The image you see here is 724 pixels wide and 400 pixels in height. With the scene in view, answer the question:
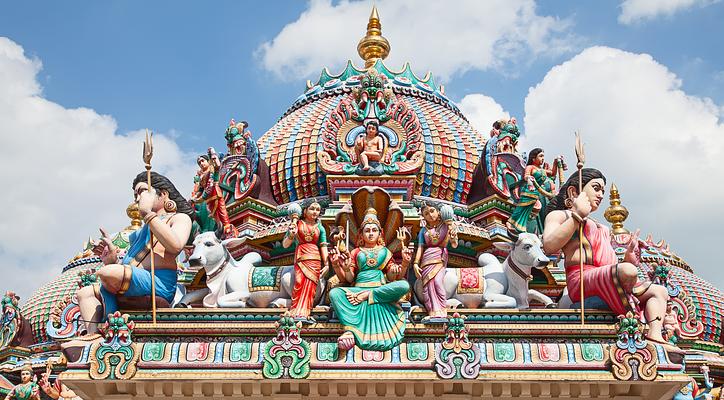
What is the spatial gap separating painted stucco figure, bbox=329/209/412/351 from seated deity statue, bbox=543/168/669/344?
3.00 m

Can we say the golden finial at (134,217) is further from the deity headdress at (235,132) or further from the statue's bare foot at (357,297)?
the statue's bare foot at (357,297)

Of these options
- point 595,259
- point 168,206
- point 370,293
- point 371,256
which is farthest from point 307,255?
point 595,259

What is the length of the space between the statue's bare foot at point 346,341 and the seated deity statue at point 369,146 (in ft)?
17.9

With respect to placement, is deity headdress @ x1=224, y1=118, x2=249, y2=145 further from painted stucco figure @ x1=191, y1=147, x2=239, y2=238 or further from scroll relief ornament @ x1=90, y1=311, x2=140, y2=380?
scroll relief ornament @ x1=90, y1=311, x2=140, y2=380

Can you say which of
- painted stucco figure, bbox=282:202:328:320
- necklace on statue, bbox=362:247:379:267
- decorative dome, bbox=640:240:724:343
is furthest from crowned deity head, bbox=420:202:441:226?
decorative dome, bbox=640:240:724:343

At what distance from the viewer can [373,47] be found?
32.7m

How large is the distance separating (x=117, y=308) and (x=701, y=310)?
21.9 meters

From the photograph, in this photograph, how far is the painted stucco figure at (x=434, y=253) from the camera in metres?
20.0

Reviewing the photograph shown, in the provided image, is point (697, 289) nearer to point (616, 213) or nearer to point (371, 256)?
point (616, 213)

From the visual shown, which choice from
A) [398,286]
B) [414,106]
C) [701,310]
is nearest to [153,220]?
[398,286]

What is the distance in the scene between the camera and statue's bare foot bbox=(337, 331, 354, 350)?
19.0 metres

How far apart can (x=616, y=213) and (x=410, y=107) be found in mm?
11490

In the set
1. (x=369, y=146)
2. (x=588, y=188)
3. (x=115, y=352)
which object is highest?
(x=369, y=146)

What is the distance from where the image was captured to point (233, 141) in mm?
27609
